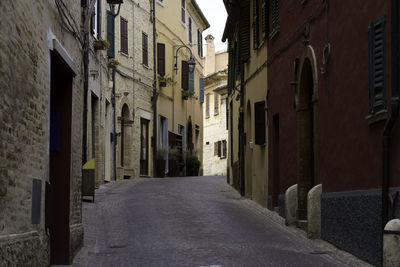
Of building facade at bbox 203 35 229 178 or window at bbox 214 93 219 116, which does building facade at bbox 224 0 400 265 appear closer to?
building facade at bbox 203 35 229 178

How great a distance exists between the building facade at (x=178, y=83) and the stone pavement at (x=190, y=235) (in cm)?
1403

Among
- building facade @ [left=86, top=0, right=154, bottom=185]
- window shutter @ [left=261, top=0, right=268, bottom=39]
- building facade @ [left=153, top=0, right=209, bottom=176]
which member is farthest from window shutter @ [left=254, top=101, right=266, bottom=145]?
building facade @ [left=153, top=0, right=209, bottom=176]

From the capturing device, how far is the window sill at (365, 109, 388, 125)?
886 cm

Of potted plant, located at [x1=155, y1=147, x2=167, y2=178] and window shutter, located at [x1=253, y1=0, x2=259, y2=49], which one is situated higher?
window shutter, located at [x1=253, y1=0, x2=259, y2=49]

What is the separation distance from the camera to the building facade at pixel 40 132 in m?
6.81

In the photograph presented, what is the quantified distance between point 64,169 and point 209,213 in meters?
5.33

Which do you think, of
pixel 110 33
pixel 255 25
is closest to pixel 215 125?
pixel 110 33

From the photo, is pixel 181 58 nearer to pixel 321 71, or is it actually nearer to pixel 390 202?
pixel 321 71

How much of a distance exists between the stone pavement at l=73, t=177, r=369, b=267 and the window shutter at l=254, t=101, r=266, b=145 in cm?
162

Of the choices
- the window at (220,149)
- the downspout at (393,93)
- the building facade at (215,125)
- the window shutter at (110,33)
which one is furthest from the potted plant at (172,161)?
the downspout at (393,93)

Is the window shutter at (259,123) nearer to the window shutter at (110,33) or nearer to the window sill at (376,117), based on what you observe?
the window shutter at (110,33)

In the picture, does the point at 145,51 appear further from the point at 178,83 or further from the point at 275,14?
the point at 275,14

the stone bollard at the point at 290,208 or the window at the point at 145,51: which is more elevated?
the window at the point at 145,51

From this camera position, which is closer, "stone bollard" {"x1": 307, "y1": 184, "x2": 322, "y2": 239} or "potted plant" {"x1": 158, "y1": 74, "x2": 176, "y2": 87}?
"stone bollard" {"x1": 307, "y1": 184, "x2": 322, "y2": 239}
